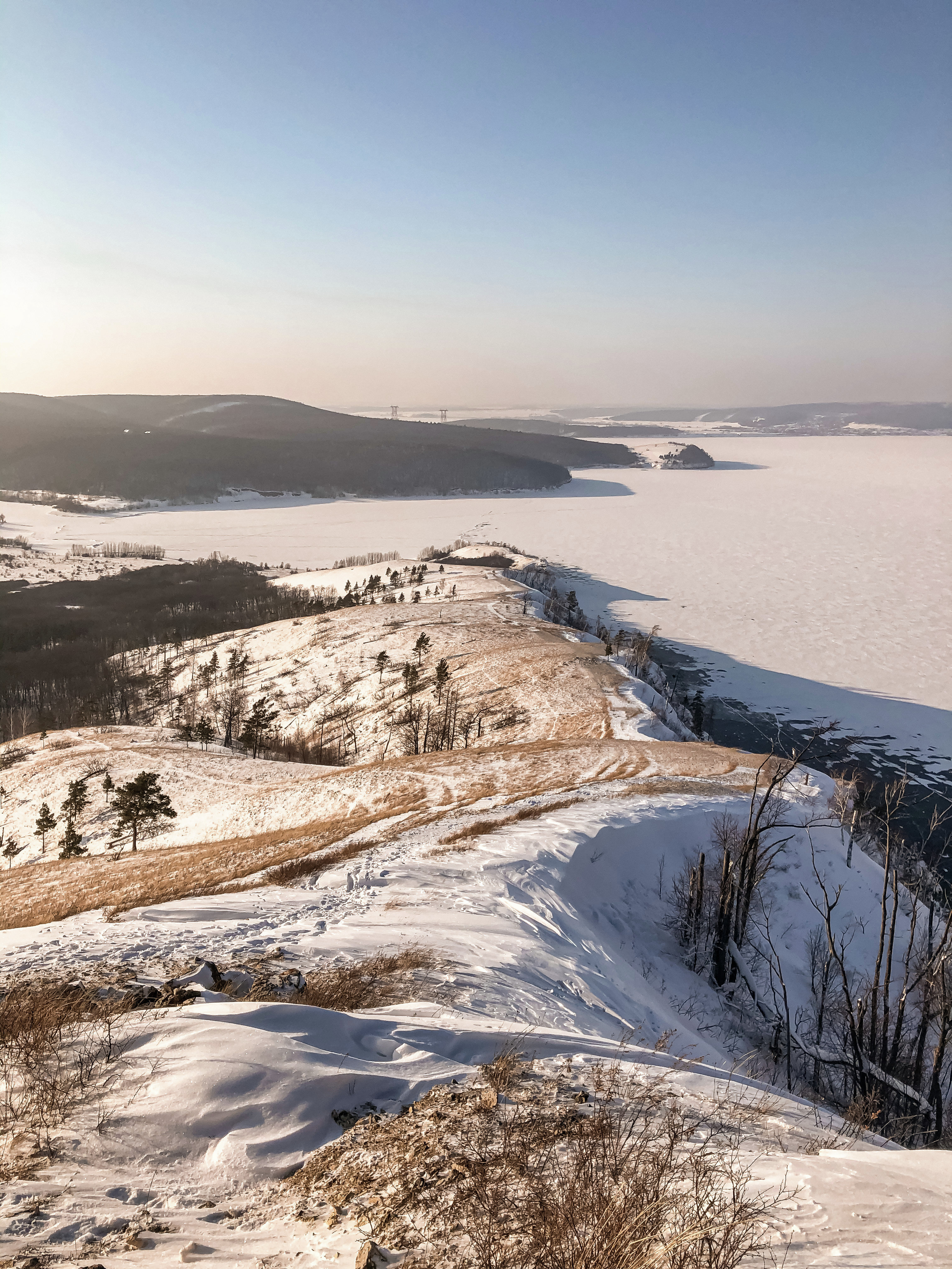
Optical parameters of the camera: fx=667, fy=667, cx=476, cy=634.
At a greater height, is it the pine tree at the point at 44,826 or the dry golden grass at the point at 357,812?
the dry golden grass at the point at 357,812

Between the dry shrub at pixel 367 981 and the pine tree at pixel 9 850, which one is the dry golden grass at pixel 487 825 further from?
the pine tree at pixel 9 850

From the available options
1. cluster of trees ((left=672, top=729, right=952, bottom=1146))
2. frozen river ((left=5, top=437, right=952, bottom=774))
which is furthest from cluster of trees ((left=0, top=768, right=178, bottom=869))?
frozen river ((left=5, top=437, right=952, bottom=774))

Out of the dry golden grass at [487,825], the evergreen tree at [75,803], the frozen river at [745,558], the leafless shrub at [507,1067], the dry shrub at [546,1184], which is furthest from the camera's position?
the frozen river at [745,558]

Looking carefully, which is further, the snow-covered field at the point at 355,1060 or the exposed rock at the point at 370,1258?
the snow-covered field at the point at 355,1060

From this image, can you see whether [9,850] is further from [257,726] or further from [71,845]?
[257,726]

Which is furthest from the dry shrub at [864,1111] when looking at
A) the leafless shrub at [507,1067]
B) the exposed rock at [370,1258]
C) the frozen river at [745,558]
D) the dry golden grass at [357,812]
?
the frozen river at [745,558]

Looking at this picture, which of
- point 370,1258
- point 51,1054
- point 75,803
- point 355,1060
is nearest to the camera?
point 370,1258

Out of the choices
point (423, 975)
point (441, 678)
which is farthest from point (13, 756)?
point (423, 975)
